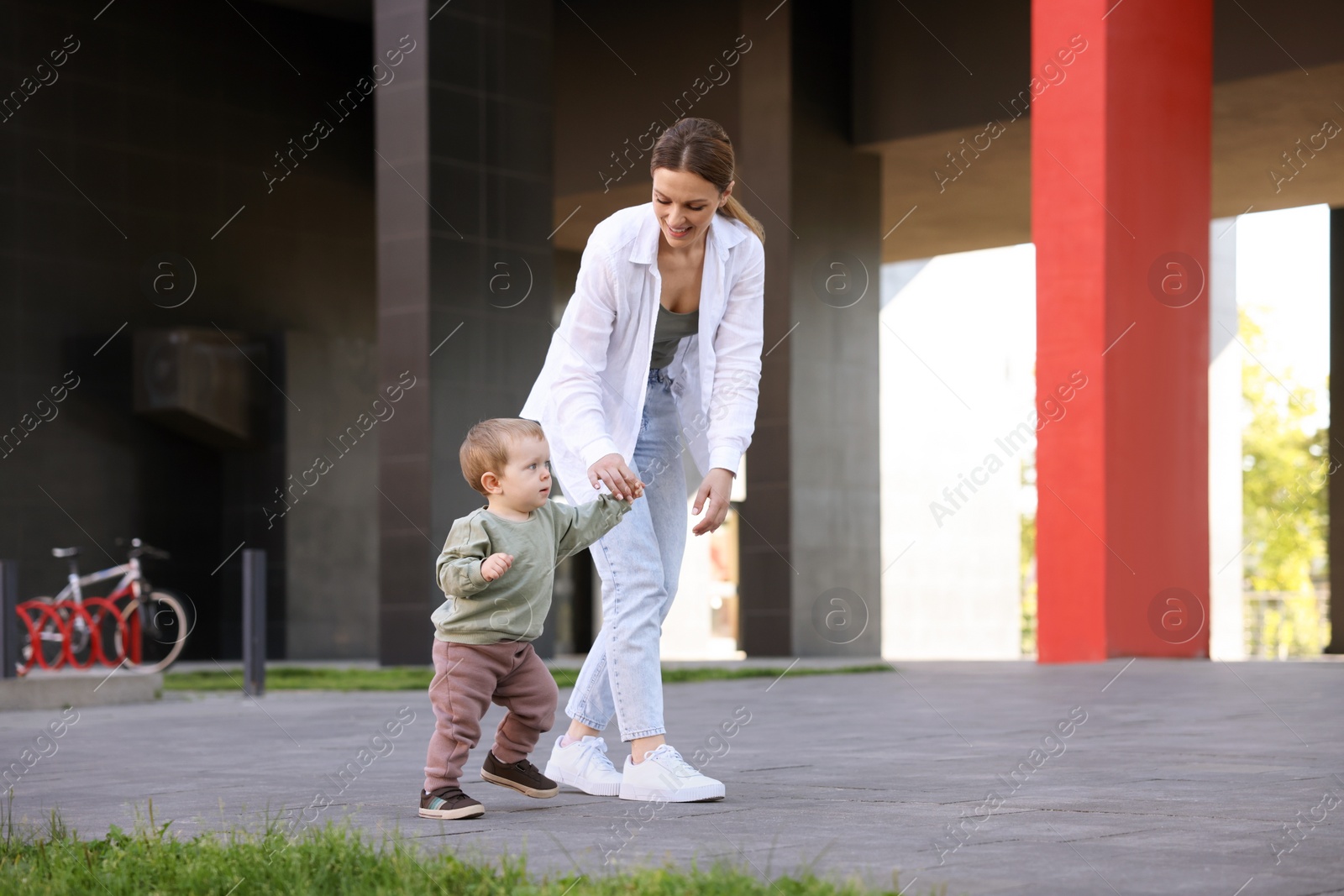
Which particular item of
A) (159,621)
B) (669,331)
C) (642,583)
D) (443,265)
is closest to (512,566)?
(642,583)

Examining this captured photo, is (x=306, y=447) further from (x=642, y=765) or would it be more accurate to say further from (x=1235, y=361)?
(x=1235, y=361)

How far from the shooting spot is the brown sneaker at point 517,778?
13.5ft

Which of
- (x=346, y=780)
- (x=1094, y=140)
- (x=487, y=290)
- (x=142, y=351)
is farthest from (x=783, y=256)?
(x=346, y=780)

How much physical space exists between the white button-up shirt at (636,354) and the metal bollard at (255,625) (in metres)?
6.14

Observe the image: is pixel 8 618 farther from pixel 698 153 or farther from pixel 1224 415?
pixel 1224 415

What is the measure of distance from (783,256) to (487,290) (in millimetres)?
3806

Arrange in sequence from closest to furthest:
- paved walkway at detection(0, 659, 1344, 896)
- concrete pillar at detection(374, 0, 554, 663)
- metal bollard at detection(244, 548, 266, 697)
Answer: paved walkway at detection(0, 659, 1344, 896), metal bollard at detection(244, 548, 266, 697), concrete pillar at detection(374, 0, 554, 663)

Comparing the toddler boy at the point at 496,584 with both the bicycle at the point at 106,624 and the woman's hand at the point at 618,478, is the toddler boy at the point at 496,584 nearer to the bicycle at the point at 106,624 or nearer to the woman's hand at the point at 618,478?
the woman's hand at the point at 618,478

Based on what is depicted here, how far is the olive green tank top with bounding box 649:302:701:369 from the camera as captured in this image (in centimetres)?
434

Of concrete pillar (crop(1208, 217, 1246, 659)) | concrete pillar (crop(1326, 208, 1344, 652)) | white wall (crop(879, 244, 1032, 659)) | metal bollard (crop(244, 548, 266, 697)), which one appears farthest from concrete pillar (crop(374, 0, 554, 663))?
concrete pillar (crop(1208, 217, 1246, 659))

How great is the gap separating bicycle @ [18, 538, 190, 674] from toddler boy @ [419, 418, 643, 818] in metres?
9.82

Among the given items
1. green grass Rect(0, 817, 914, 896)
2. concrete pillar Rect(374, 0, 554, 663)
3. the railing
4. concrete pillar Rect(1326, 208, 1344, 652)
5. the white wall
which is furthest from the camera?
the railing

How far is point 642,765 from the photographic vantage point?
4.05m

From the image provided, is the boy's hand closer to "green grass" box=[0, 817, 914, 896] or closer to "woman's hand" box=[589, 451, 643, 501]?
"woman's hand" box=[589, 451, 643, 501]
